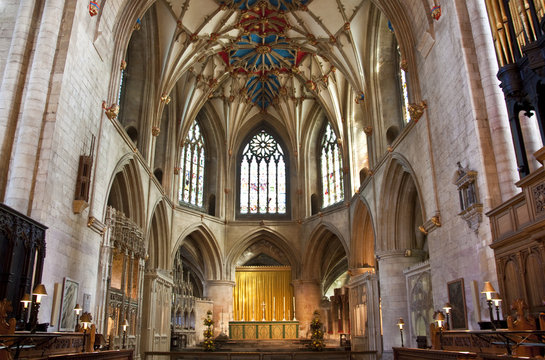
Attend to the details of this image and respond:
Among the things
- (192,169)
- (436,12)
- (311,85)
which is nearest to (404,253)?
(436,12)

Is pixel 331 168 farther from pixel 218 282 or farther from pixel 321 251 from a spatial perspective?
pixel 218 282

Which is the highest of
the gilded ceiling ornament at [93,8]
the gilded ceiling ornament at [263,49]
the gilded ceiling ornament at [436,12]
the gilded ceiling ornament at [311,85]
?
the gilded ceiling ornament at [263,49]

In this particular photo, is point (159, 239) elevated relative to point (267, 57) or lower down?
lower down

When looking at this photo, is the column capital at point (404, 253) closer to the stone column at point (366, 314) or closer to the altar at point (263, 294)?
the stone column at point (366, 314)

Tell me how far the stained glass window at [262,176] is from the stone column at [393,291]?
36.6ft

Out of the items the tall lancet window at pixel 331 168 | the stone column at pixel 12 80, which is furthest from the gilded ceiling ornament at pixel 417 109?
the tall lancet window at pixel 331 168

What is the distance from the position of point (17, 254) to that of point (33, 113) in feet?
10.6

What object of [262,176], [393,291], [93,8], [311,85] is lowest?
[393,291]

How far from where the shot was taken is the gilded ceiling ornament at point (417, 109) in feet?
45.0

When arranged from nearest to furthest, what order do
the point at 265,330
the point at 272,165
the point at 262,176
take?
the point at 265,330 < the point at 262,176 < the point at 272,165

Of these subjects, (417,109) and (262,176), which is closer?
(417,109)

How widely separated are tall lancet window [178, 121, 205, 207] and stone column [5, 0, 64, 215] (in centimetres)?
1370

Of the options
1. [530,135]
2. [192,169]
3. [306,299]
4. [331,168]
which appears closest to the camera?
[530,135]

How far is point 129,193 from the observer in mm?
17797
